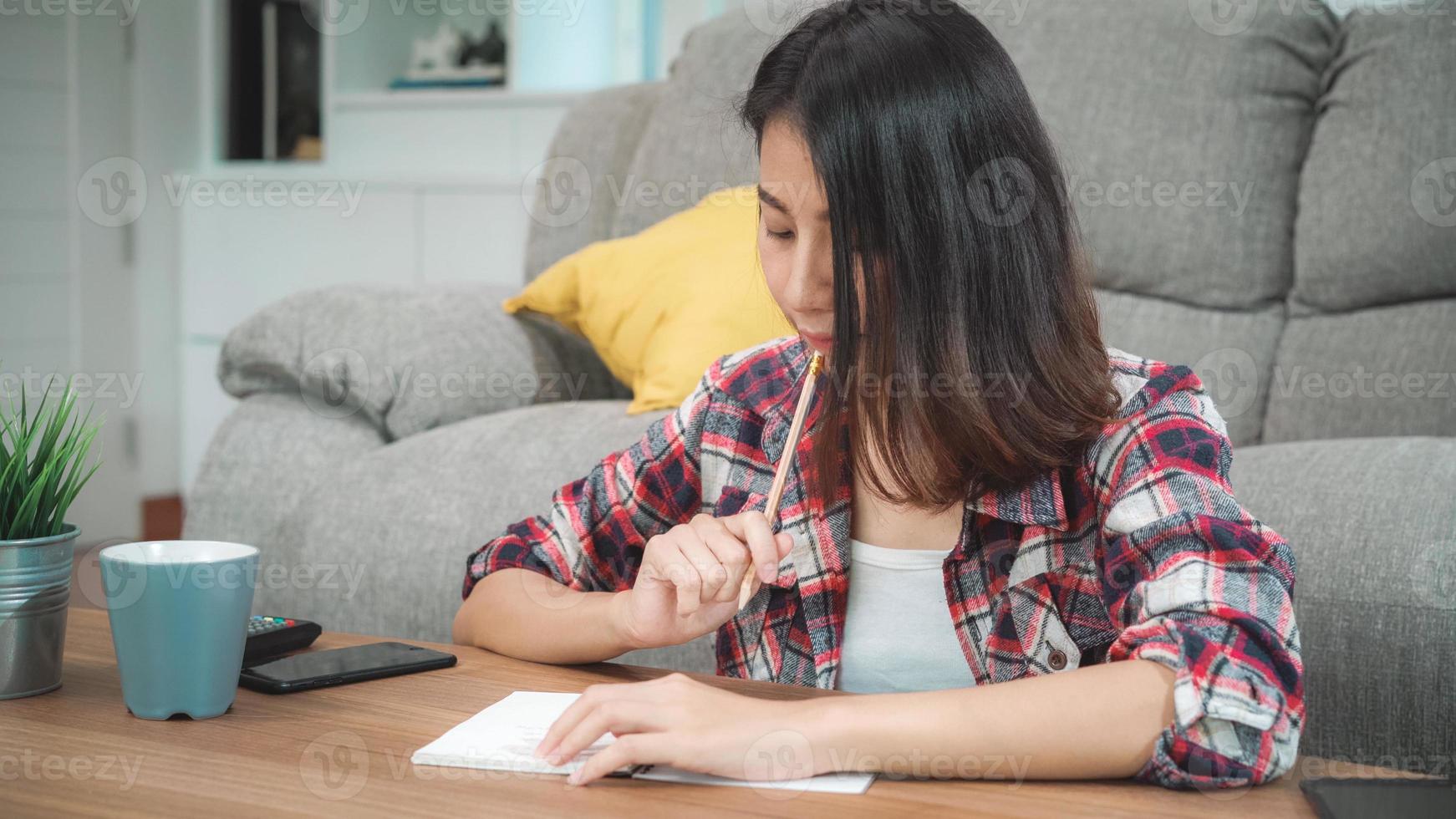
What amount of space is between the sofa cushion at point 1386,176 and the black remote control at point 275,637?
1.31 m

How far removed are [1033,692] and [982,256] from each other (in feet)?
0.95

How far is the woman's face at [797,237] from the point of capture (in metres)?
0.83

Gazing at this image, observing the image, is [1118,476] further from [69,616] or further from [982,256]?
[69,616]

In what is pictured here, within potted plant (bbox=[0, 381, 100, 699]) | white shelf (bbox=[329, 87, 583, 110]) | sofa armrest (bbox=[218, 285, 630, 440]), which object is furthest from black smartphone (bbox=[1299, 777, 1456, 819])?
white shelf (bbox=[329, 87, 583, 110])

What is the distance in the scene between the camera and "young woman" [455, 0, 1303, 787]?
667 mm

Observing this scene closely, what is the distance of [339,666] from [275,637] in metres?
0.09

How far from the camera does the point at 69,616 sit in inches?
39.1

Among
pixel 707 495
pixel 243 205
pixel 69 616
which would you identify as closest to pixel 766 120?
pixel 707 495

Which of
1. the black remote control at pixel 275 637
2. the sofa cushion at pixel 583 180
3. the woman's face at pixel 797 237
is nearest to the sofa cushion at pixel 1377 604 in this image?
the woman's face at pixel 797 237

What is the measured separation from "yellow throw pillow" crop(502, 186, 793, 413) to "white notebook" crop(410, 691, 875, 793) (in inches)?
35.7

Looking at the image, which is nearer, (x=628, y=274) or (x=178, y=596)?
(x=178, y=596)

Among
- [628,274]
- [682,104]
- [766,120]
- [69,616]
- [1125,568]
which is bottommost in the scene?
[69,616]

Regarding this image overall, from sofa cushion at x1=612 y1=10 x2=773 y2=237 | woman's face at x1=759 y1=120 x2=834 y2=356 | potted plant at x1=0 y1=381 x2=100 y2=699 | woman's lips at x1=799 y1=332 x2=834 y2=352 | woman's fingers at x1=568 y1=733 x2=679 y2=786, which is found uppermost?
sofa cushion at x1=612 y1=10 x2=773 y2=237

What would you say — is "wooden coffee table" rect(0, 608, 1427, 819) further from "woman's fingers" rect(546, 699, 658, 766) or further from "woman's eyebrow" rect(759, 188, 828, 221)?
"woman's eyebrow" rect(759, 188, 828, 221)
